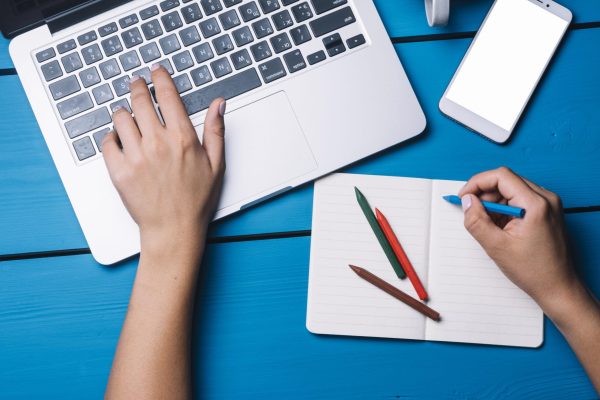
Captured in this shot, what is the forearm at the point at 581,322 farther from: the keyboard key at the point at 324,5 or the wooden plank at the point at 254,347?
the keyboard key at the point at 324,5

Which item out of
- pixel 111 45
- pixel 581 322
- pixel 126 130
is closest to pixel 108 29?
pixel 111 45

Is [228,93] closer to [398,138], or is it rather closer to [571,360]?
[398,138]

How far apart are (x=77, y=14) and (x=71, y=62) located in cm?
6

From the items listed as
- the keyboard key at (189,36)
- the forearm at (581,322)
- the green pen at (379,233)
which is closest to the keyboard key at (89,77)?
the keyboard key at (189,36)

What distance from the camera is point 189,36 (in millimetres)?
667

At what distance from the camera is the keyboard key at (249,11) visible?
67 centimetres

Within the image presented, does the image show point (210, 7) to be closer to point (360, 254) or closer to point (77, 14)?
point (77, 14)

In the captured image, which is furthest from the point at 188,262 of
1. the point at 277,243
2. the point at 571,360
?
the point at 571,360

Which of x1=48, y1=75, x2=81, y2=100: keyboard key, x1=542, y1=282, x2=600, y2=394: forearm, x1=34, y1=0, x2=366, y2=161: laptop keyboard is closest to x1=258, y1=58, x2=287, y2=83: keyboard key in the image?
x1=34, y1=0, x2=366, y2=161: laptop keyboard

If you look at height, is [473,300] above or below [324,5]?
below

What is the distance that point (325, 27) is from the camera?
0.68m

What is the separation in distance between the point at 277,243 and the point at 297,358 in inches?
5.3

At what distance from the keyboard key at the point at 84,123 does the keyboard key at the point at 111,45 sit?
0.07 meters

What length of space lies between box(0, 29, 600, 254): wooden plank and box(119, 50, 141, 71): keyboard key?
138 millimetres
